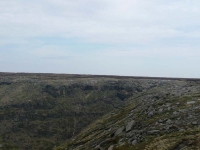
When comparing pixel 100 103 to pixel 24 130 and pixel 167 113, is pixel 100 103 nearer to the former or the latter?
pixel 24 130

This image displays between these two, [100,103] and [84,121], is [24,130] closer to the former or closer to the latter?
[84,121]

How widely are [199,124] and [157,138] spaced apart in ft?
18.4

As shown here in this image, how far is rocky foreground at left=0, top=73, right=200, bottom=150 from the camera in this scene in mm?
29683

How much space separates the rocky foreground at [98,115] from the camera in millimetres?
29683

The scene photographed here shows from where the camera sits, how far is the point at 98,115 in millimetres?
101688

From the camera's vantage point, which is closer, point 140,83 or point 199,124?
point 199,124

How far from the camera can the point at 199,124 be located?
28.1 meters

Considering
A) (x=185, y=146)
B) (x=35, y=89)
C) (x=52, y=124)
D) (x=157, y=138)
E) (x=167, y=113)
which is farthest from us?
(x=35, y=89)

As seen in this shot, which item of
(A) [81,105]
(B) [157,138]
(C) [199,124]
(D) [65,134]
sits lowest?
(D) [65,134]

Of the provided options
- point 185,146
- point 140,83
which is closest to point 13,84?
A: point 140,83

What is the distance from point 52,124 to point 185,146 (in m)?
77.2

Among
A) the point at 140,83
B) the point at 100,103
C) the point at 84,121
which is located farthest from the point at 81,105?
the point at 140,83

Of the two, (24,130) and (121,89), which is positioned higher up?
(121,89)

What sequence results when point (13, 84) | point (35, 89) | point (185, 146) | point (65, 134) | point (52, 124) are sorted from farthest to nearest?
point (13, 84) → point (35, 89) → point (52, 124) → point (65, 134) → point (185, 146)
